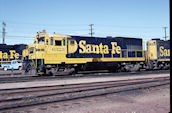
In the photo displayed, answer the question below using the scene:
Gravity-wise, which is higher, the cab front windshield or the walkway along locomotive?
the cab front windshield

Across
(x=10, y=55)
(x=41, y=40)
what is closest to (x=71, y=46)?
(x=41, y=40)

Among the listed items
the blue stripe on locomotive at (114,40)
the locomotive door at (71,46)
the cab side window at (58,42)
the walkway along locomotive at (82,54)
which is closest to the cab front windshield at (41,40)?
the walkway along locomotive at (82,54)

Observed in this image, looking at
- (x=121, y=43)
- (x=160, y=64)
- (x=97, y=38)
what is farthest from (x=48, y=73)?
(x=160, y=64)

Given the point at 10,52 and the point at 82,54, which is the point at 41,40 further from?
the point at 10,52

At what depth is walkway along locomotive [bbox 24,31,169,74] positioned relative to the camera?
14.9m

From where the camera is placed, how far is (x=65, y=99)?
253 inches

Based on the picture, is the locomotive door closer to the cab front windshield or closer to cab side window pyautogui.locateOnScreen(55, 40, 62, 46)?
cab side window pyautogui.locateOnScreen(55, 40, 62, 46)

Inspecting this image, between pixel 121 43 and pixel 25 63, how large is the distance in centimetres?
985

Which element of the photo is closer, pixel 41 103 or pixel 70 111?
pixel 70 111

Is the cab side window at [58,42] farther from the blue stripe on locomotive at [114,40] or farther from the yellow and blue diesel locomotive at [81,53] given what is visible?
the blue stripe on locomotive at [114,40]

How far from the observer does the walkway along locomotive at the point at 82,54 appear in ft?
48.9

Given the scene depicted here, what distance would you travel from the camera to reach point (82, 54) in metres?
16.6

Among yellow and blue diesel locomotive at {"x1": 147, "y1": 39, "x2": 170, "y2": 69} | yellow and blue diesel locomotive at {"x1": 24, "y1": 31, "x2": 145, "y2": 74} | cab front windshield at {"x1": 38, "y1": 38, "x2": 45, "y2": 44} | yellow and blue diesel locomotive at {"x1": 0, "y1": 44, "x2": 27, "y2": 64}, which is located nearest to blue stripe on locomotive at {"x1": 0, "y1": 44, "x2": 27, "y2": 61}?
yellow and blue diesel locomotive at {"x1": 0, "y1": 44, "x2": 27, "y2": 64}

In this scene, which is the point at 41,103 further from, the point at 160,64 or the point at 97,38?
the point at 160,64
